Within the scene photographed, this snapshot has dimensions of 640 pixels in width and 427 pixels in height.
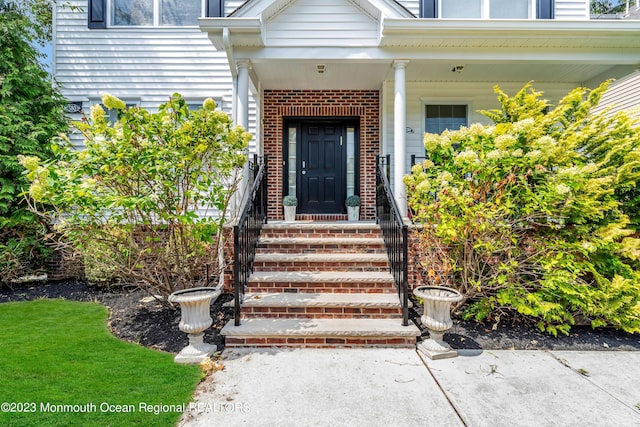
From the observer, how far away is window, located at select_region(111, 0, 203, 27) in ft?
21.2

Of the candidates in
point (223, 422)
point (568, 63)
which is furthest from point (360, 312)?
point (568, 63)

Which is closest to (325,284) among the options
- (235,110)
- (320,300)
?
(320,300)

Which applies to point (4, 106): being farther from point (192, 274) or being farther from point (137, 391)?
point (137, 391)

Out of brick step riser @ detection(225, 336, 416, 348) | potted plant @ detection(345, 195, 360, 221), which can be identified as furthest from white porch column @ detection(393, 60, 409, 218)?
brick step riser @ detection(225, 336, 416, 348)

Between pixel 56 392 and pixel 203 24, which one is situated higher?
pixel 203 24

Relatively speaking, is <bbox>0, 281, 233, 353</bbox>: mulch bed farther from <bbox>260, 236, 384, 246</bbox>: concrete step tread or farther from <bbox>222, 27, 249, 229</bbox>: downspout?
<bbox>222, 27, 249, 229</bbox>: downspout

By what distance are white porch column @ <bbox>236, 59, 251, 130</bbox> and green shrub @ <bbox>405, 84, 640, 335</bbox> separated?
8.56 ft

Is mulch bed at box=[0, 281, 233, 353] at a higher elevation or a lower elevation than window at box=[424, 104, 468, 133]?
lower

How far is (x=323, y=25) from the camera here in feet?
15.8

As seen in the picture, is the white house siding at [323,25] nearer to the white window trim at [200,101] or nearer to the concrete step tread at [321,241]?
the white window trim at [200,101]

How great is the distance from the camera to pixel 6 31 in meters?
5.25

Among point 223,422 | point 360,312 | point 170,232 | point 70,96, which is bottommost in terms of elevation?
point 223,422

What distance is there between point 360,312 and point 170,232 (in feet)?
7.87

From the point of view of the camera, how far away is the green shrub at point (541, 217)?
3.46 m
